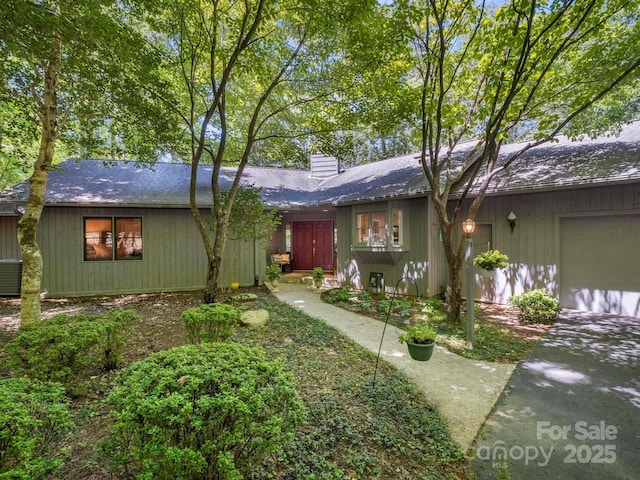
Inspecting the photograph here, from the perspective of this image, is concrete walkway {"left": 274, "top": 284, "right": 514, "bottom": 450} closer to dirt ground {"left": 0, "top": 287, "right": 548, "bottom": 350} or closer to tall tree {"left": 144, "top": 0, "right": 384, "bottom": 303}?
dirt ground {"left": 0, "top": 287, "right": 548, "bottom": 350}

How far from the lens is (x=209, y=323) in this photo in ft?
12.0

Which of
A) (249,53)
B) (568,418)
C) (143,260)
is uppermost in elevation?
(249,53)

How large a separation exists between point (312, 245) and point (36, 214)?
840 centimetres

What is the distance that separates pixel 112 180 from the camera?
8734 millimetres

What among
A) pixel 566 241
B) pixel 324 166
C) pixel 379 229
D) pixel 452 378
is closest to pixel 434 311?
pixel 379 229

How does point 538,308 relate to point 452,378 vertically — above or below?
above

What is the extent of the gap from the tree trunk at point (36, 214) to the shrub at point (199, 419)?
3.27m

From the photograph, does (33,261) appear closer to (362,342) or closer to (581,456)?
(362,342)

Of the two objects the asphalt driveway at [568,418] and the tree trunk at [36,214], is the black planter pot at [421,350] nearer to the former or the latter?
the asphalt driveway at [568,418]

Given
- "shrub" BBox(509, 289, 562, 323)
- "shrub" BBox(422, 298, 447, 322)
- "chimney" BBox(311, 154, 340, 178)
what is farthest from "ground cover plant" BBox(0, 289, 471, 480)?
"chimney" BBox(311, 154, 340, 178)

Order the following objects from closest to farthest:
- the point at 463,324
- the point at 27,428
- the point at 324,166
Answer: the point at 27,428
the point at 463,324
the point at 324,166

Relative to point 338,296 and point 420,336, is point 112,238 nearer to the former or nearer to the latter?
point 338,296

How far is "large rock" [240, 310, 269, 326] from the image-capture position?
202 inches

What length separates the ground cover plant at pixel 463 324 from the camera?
4.33 metres
